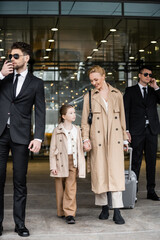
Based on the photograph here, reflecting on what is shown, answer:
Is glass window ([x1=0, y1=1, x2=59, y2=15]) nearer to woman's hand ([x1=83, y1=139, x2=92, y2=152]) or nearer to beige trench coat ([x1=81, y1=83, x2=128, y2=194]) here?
beige trench coat ([x1=81, y1=83, x2=128, y2=194])

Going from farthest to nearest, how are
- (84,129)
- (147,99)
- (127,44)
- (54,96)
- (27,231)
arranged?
(54,96)
(127,44)
(147,99)
(84,129)
(27,231)

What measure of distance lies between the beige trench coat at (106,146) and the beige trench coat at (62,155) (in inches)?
5.4

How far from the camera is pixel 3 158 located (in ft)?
15.1

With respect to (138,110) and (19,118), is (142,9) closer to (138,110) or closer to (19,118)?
(138,110)

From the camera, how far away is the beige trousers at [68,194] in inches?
208

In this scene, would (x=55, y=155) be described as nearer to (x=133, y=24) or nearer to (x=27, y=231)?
(x=27, y=231)

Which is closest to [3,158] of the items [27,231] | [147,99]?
[27,231]

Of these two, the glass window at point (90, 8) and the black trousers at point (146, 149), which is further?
the glass window at point (90, 8)

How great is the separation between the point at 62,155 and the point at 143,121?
1.85 m

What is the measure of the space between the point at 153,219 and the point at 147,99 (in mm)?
2107

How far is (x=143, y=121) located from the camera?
660 cm

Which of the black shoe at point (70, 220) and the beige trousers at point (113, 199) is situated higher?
the beige trousers at point (113, 199)

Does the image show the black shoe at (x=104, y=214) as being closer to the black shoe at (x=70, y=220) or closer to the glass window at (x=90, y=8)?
the black shoe at (x=70, y=220)

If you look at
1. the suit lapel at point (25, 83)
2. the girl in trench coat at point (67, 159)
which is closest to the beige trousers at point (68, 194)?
the girl in trench coat at point (67, 159)
